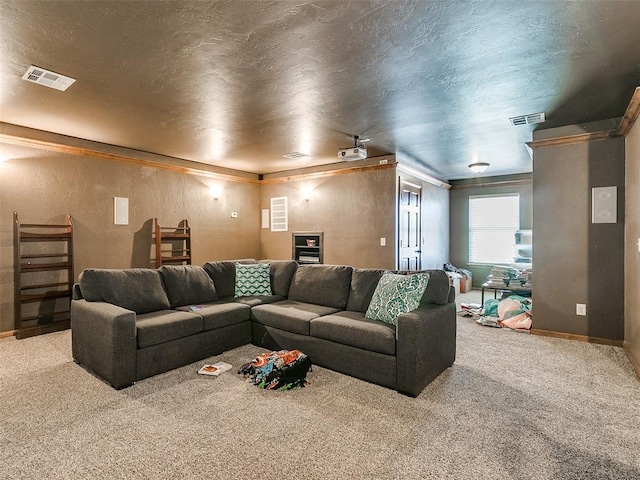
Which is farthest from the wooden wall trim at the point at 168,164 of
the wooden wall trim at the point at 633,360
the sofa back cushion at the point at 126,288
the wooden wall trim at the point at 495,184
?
the wooden wall trim at the point at 633,360

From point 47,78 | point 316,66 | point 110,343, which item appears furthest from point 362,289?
point 47,78

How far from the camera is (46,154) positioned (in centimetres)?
448

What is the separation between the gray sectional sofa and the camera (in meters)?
2.75

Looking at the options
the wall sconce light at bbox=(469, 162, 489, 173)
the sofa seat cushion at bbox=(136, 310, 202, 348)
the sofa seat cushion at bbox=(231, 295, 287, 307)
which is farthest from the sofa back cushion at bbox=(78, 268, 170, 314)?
the wall sconce light at bbox=(469, 162, 489, 173)

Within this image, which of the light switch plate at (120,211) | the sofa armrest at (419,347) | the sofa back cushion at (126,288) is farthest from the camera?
the light switch plate at (120,211)

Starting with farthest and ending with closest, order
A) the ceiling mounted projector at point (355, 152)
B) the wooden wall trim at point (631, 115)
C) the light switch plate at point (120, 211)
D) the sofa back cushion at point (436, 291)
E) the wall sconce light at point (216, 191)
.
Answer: the wall sconce light at point (216, 191) → the light switch plate at point (120, 211) → the ceiling mounted projector at point (355, 152) → the sofa back cushion at point (436, 291) → the wooden wall trim at point (631, 115)

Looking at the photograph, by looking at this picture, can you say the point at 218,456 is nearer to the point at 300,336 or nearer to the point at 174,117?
the point at 300,336

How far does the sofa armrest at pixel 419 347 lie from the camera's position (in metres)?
2.61

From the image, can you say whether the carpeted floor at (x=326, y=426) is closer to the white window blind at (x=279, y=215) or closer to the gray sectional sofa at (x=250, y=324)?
the gray sectional sofa at (x=250, y=324)

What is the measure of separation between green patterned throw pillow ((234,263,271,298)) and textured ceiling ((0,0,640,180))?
5.72 feet

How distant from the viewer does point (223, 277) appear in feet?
13.9

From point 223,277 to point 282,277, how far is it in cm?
72

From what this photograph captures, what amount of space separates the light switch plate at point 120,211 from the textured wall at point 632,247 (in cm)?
616

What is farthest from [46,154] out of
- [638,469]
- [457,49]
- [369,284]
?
[638,469]
